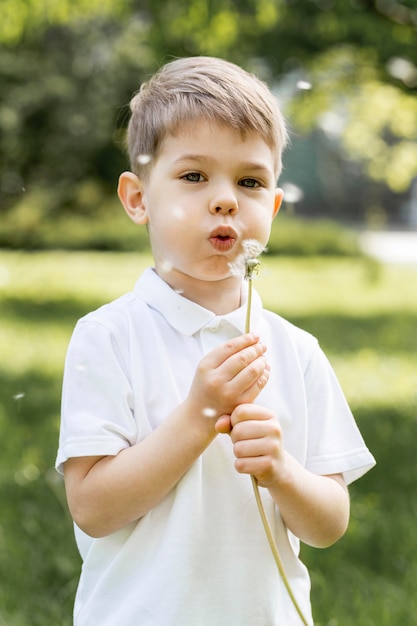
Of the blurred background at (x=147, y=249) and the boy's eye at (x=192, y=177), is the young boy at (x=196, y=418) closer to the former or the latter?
the boy's eye at (x=192, y=177)

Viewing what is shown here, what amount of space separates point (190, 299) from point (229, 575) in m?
0.47

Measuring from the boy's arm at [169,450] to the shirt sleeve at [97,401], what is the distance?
36mm

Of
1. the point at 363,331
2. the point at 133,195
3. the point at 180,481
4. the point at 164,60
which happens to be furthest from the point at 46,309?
the point at 180,481

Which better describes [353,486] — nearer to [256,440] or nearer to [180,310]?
[180,310]

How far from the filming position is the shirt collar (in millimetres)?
1615

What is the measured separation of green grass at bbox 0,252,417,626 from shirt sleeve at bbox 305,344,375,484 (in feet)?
1.09

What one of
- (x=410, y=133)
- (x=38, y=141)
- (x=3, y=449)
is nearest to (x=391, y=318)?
(x=410, y=133)

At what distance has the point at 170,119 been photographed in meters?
1.60

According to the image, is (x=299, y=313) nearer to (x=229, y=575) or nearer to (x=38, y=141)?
(x=229, y=575)

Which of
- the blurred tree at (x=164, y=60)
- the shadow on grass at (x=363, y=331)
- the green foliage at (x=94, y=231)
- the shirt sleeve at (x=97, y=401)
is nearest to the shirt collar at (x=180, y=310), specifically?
the shirt sleeve at (x=97, y=401)

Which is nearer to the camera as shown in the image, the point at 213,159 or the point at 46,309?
the point at 213,159

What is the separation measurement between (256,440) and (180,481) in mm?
188

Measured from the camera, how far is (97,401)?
1.55 metres

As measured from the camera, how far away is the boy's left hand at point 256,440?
4.69ft
